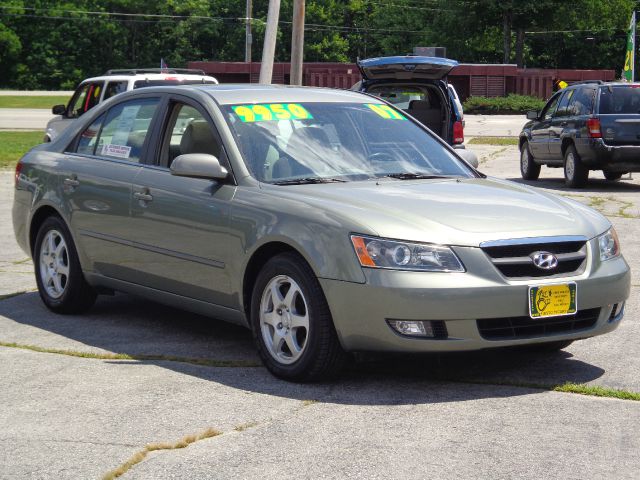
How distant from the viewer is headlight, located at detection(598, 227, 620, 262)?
6.29 metres

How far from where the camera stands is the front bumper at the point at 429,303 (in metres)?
5.70

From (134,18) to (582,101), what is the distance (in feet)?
235

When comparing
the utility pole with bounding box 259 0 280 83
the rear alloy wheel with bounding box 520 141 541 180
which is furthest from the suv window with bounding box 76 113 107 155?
the utility pole with bounding box 259 0 280 83

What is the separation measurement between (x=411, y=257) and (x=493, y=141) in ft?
87.2

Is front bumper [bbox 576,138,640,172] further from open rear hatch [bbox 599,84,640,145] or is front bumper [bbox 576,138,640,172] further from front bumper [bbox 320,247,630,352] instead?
front bumper [bbox 320,247,630,352]

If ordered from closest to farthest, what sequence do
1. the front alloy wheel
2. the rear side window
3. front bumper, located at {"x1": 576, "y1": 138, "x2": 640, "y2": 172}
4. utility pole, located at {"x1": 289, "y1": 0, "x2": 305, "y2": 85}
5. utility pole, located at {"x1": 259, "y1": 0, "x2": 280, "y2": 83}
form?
the front alloy wheel
front bumper, located at {"x1": 576, "y1": 138, "x2": 640, "y2": 172}
the rear side window
utility pole, located at {"x1": 259, "y1": 0, "x2": 280, "y2": 83}
utility pole, located at {"x1": 289, "y1": 0, "x2": 305, "y2": 85}

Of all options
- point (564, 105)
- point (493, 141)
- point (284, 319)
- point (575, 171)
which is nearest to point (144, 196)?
point (284, 319)

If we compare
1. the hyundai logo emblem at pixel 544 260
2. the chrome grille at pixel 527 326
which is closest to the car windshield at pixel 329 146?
the hyundai logo emblem at pixel 544 260

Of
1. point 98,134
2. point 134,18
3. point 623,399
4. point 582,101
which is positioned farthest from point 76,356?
point 134,18

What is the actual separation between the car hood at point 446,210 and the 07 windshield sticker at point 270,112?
0.65 m

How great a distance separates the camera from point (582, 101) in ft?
62.0

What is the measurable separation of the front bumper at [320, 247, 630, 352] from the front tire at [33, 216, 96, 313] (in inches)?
106

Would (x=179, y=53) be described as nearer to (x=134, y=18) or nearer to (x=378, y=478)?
(x=134, y=18)

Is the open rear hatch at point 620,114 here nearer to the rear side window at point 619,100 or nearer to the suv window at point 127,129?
the rear side window at point 619,100
